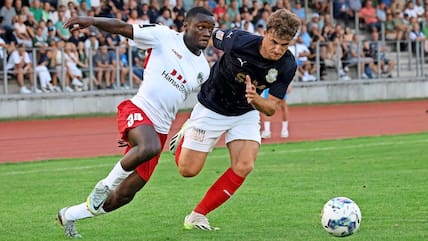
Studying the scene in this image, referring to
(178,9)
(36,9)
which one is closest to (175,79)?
(36,9)

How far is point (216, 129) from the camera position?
10938mm

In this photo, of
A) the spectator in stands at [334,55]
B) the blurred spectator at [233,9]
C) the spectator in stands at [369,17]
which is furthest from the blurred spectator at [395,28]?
the blurred spectator at [233,9]

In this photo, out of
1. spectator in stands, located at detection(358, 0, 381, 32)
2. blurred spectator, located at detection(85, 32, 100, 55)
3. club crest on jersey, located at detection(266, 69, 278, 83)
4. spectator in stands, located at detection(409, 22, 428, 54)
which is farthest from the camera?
spectator in stands, located at detection(358, 0, 381, 32)

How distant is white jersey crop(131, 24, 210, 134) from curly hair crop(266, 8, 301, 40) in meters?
0.88

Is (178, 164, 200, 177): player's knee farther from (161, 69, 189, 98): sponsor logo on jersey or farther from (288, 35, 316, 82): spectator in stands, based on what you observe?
(288, 35, 316, 82): spectator in stands

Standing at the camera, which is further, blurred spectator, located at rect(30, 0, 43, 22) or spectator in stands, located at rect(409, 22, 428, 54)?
spectator in stands, located at rect(409, 22, 428, 54)

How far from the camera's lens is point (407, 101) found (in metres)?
35.1

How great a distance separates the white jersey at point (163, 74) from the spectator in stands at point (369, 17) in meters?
27.9

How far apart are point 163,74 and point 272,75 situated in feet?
3.44

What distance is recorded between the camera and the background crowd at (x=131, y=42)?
91.1ft

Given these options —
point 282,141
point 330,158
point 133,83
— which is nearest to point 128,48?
point 133,83

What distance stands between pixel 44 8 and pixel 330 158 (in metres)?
13.1

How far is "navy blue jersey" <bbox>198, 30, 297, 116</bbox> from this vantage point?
1046 cm

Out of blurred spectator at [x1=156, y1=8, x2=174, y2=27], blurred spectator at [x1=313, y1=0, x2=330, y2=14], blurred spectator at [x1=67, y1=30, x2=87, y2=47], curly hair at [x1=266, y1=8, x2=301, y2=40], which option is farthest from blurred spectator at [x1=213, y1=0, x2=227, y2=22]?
curly hair at [x1=266, y1=8, x2=301, y2=40]
